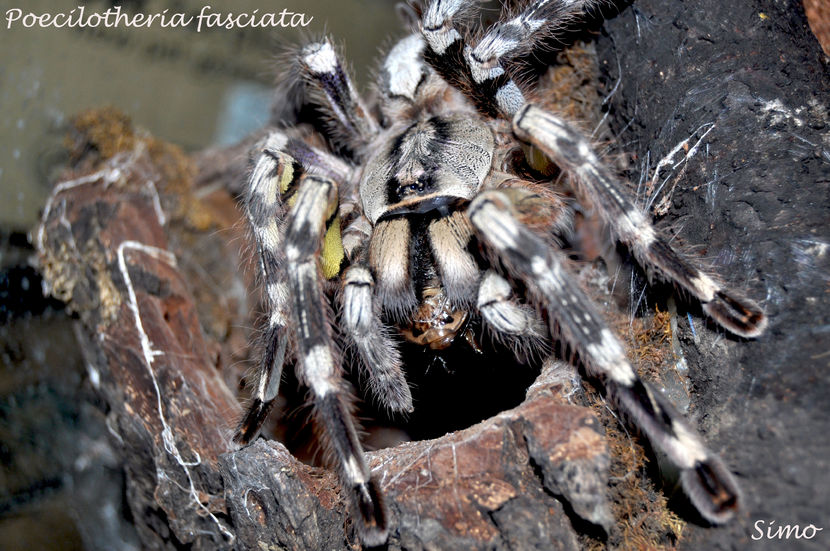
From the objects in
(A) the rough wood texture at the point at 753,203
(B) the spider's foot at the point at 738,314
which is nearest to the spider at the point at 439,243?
(B) the spider's foot at the point at 738,314

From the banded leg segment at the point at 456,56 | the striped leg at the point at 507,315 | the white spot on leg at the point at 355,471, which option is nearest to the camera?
the white spot on leg at the point at 355,471

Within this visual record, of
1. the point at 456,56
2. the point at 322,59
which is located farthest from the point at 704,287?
the point at 322,59

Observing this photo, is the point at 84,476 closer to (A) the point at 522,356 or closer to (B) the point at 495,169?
(A) the point at 522,356

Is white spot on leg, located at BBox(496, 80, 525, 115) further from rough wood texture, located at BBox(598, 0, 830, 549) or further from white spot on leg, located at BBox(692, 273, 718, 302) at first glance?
white spot on leg, located at BBox(692, 273, 718, 302)

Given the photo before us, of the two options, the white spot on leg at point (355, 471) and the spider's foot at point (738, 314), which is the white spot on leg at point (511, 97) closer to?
the spider's foot at point (738, 314)

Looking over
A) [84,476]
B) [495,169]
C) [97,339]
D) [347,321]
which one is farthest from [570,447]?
[84,476]

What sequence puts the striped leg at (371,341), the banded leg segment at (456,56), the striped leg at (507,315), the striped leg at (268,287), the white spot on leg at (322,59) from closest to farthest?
the striped leg at (507,315)
the striped leg at (371,341)
the striped leg at (268,287)
the banded leg segment at (456,56)
the white spot on leg at (322,59)
